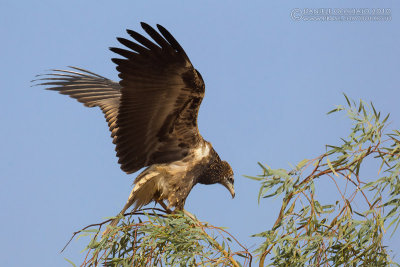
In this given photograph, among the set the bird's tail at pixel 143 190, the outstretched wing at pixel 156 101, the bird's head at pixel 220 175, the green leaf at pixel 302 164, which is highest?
the outstretched wing at pixel 156 101

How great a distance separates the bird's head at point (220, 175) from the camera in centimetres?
450

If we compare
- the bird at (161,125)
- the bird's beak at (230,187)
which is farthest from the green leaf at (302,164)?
the bird's beak at (230,187)

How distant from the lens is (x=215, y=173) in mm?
4566

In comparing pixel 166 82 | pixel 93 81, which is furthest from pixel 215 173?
pixel 93 81

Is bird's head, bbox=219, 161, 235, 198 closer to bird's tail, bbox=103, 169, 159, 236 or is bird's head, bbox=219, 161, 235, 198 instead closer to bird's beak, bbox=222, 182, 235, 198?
bird's beak, bbox=222, 182, 235, 198

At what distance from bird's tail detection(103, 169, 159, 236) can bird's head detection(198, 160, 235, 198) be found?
46 centimetres

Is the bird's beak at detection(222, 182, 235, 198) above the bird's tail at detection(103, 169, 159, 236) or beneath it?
above

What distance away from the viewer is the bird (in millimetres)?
3738

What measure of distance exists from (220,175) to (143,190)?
796 millimetres

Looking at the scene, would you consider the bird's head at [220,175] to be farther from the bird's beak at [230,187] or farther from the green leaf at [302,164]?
the green leaf at [302,164]

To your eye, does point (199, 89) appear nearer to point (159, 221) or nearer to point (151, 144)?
point (151, 144)

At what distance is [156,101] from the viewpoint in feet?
13.0

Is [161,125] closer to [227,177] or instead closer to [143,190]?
[143,190]

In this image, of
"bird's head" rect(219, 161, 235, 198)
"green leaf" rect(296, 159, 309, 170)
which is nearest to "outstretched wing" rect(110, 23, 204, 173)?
"bird's head" rect(219, 161, 235, 198)
